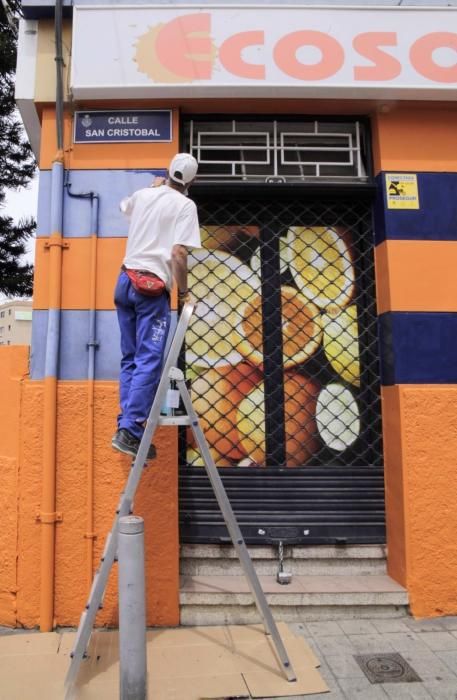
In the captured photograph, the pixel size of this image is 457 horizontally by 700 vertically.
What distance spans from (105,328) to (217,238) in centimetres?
120

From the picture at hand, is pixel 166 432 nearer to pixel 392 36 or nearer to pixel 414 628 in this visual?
pixel 414 628

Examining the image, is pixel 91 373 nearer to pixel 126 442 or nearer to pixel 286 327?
pixel 126 442

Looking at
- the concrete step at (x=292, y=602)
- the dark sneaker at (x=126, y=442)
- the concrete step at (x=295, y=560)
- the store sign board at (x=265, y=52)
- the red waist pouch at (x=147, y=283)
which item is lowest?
the concrete step at (x=292, y=602)

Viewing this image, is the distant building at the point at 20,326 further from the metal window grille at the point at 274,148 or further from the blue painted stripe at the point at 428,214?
the blue painted stripe at the point at 428,214

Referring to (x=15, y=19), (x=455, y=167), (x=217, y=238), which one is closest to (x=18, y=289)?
(x=15, y=19)

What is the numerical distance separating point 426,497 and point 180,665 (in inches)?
75.4

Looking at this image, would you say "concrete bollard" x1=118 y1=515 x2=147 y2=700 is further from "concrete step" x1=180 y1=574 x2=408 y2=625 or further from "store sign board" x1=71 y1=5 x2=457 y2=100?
"store sign board" x1=71 y1=5 x2=457 y2=100

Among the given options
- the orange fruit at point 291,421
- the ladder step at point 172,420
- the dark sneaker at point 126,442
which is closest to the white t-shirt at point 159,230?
the ladder step at point 172,420

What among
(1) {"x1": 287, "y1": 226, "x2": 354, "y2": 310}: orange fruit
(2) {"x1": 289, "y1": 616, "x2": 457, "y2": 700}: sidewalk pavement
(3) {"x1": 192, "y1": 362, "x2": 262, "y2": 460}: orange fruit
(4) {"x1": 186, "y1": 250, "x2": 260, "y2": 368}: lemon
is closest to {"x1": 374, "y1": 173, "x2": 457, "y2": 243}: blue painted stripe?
(1) {"x1": 287, "y1": 226, "x2": 354, "y2": 310}: orange fruit

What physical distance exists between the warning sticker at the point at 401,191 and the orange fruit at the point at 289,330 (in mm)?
981

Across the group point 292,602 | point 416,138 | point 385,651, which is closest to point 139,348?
point 292,602

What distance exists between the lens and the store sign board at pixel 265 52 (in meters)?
3.72

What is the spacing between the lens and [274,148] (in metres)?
4.07

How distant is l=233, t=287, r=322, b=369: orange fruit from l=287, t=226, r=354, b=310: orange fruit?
0.49 feet
